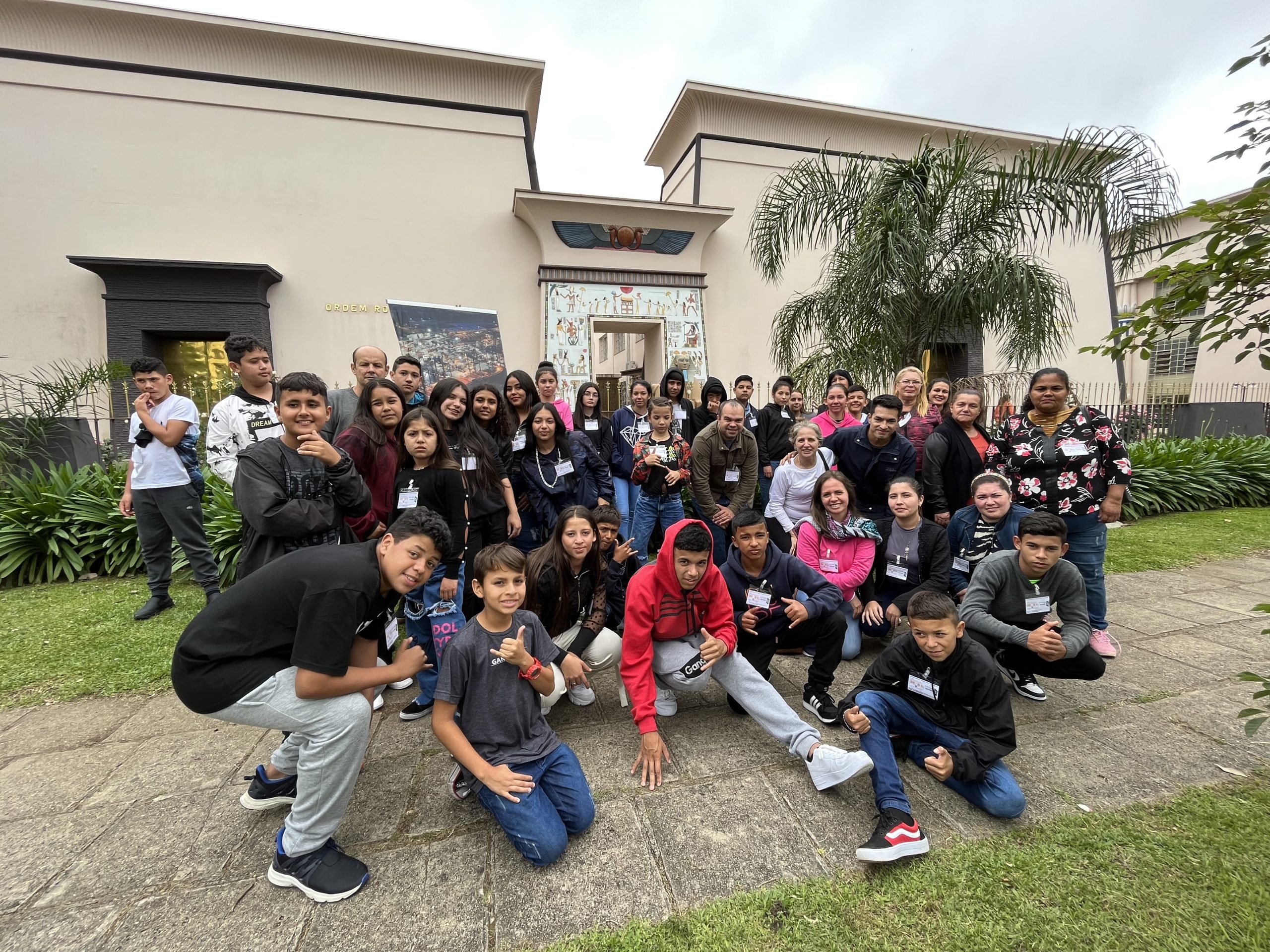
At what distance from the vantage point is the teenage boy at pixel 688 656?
7.66 ft

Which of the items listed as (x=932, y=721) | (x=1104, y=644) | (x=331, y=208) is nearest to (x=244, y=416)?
(x=932, y=721)

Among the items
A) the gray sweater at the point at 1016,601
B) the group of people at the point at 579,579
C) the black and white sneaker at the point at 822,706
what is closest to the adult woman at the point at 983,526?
the group of people at the point at 579,579

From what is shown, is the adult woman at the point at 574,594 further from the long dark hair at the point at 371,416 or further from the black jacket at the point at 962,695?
the black jacket at the point at 962,695

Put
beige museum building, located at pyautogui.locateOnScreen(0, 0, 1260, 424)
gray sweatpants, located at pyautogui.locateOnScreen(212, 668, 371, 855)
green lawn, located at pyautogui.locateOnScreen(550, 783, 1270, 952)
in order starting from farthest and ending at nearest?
beige museum building, located at pyautogui.locateOnScreen(0, 0, 1260, 424)
gray sweatpants, located at pyautogui.locateOnScreen(212, 668, 371, 855)
green lawn, located at pyautogui.locateOnScreen(550, 783, 1270, 952)

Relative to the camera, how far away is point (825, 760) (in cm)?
221

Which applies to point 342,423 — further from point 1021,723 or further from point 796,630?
point 1021,723

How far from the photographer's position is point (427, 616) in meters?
2.99

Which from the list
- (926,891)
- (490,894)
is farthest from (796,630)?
(490,894)

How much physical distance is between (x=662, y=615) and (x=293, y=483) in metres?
1.90

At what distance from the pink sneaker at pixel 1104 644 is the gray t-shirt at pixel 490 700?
144 inches

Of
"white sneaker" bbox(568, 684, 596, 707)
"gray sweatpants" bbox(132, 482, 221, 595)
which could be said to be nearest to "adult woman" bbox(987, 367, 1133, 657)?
"white sneaker" bbox(568, 684, 596, 707)

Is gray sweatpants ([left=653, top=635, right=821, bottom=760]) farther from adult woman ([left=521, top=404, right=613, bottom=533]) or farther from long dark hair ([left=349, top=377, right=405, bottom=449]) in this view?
long dark hair ([left=349, top=377, right=405, bottom=449])

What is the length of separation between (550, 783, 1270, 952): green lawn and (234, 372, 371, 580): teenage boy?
1991 mm

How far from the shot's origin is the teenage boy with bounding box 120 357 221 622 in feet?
12.6
